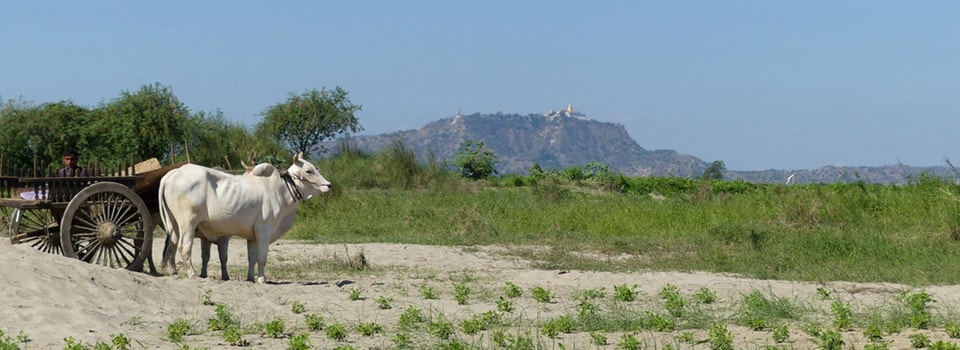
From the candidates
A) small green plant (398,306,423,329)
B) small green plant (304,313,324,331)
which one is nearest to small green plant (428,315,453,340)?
small green plant (398,306,423,329)

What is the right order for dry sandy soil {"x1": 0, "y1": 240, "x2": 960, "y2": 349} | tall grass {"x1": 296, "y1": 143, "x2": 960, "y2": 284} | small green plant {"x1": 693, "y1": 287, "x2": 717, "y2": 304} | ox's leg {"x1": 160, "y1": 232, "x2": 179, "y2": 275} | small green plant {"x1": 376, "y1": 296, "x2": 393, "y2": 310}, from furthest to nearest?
tall grass {"x1": 296, "y1": 143, "x2": 960, "y2": 284} < ox's leg {"x1": 160, "y1": 232, "x2": 179, "y2": 275} < small green plant {"x1": 693, "y1": 287, "x2": 717, "y2": 304} < small green plant {"x1": 376, "y1": 296, "x2": 393, "y2": 310} < dry sandy soil {"x1": 0, "y1": 240, "x2": 960, "y2": 349}

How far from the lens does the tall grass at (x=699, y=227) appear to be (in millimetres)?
14805

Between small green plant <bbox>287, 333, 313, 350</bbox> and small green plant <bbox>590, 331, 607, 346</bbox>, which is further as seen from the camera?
small green plant <bbox>590, 331, 607, 346</bbox>

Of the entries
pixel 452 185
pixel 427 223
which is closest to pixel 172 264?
pixel 427 223

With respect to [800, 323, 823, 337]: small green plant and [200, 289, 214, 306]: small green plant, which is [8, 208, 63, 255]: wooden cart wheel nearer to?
[200, 289, 214, 306]: small green plant

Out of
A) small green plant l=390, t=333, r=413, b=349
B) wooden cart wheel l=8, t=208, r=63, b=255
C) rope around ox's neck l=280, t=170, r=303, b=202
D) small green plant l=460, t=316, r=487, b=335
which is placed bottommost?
small green plant l=390, t=333, r=413, b=349

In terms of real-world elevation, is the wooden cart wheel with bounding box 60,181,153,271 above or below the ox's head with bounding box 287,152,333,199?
below

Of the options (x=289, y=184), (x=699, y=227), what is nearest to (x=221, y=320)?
(x=289, y=184)

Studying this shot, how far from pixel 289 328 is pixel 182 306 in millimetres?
1276

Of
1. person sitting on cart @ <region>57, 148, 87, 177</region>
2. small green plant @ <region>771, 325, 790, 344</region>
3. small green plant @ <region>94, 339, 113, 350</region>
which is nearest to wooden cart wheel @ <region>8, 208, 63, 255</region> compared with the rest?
person sitting on cart @ <region>57, 148, 87, 177</region>

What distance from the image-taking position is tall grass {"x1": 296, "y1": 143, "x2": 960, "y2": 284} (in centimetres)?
1480

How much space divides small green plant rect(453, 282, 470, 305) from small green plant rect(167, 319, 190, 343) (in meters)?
2.80

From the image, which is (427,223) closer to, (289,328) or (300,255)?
(300,255)

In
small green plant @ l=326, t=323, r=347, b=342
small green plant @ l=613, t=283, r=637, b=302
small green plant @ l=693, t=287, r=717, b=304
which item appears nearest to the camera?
small green plant @ l=326, t=323, r=347, b=342
